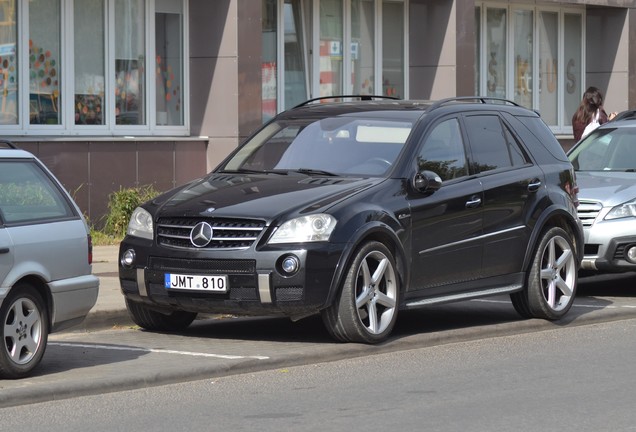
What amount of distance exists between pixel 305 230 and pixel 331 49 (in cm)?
1340

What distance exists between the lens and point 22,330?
28.4ft

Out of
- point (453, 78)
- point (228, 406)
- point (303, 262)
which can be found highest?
point (453, 78)

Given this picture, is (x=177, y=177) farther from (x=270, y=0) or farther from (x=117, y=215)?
(x=270, y=0)

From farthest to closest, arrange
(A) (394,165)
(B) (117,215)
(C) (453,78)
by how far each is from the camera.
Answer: (C) (453,78), (B) (117,215), (A) (394,165)

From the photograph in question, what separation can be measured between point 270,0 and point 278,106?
1627 millimetres

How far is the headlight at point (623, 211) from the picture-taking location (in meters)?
13.8

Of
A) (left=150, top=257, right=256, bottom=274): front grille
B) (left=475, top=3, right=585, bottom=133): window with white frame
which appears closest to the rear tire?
(left=150, top=257, right=256, bottom=274): front grille

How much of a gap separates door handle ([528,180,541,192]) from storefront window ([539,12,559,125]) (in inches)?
617

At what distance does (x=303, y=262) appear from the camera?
31.9ft

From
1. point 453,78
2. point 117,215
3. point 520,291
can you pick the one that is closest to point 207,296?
point 520,291

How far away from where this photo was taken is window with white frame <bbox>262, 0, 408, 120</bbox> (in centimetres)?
2194

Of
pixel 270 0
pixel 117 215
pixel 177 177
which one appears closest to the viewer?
pixel 117 215

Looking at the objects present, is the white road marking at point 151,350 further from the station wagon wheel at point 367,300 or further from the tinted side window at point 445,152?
the tinted side window at point 445,152

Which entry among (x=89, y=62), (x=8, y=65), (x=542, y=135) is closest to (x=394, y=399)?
(x=542, y=135)
